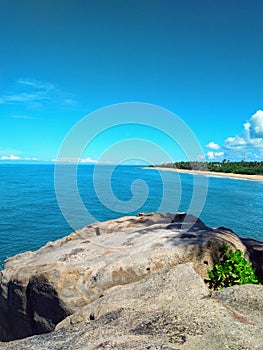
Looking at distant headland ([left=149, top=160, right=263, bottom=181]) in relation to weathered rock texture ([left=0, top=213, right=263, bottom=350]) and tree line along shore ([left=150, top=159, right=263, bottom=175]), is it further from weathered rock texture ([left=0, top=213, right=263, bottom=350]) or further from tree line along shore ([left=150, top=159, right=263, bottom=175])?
weathered rock texture ([left=0, top=213, right=263, bottom=350])

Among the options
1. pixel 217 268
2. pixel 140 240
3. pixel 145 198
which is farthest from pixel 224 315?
pixel 145 198

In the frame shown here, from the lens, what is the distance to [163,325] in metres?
4.82

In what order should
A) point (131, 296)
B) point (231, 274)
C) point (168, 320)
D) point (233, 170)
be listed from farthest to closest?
point (233, 170) → point (231, 274) → point (131, 296) → point (168, 320)

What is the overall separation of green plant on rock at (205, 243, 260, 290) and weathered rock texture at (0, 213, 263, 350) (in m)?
0.57

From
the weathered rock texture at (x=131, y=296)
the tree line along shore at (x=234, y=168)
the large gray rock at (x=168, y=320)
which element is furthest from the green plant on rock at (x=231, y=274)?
the tree line along shore at (x=234, y=168)

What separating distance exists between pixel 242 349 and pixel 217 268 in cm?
389

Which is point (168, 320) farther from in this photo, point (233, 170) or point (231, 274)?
point (233, 170)

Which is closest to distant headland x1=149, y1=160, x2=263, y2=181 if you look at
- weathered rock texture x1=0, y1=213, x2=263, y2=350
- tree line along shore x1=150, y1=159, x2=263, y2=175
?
tree line along shore x1=150, y1=159, x2=263, y2=175

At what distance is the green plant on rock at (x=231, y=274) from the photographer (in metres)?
7.57

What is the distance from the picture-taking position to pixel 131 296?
6562mm

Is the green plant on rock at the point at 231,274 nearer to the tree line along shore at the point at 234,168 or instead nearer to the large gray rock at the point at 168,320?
the large gray rock at the point at 168,320

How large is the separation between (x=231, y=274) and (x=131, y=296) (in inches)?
121

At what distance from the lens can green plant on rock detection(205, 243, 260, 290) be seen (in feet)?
24.8

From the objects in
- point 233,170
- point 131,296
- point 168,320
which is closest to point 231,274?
point 131,296
